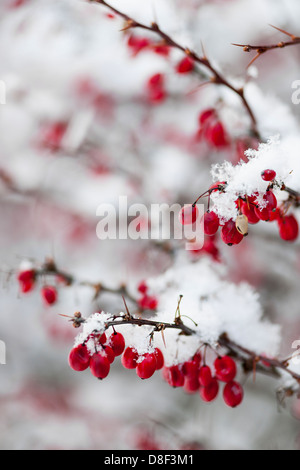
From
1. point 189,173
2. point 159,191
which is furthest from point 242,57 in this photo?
point 159,191

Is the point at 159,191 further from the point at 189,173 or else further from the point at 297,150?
the point at 297,150

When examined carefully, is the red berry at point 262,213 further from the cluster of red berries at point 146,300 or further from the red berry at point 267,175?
the cluster of red berries at point 146,300

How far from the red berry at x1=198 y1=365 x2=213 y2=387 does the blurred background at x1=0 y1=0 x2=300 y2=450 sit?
106 cm

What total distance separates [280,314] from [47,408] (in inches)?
67.4

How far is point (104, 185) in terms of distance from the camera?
2.84m

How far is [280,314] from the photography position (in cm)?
253

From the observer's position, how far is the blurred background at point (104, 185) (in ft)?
7.69

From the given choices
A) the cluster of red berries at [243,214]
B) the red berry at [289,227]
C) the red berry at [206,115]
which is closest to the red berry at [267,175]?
the cluster of red berries at [243,214]

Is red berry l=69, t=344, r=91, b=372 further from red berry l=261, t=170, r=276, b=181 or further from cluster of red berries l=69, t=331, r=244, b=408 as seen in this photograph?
red berry l=261, t=170, r=276, b=181

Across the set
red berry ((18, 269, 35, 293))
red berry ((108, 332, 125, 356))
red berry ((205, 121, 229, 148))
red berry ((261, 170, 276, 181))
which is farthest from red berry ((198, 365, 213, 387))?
red berry ((205, 121, 229, 148))

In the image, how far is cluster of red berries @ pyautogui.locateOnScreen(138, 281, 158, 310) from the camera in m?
1.19
